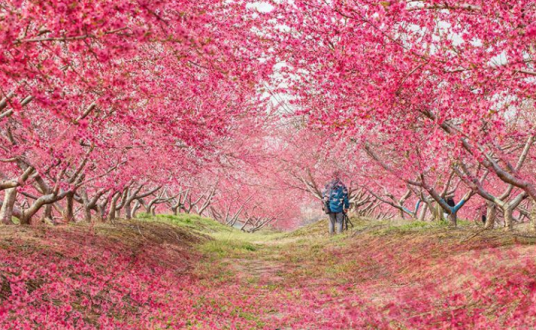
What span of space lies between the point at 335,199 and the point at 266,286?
9486 millimetres

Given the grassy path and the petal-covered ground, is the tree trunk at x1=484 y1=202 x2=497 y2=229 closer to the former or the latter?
the grassy path

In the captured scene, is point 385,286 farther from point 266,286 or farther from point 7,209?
point 7,209

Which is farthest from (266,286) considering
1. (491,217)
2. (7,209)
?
(491,217)

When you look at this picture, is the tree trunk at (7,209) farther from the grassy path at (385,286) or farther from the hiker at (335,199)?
the hiker at (335,199)

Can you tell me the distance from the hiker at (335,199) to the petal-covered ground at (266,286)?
231 inches

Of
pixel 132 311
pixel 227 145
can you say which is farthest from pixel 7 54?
pixel 227 145

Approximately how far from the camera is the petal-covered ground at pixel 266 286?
5.27 metres

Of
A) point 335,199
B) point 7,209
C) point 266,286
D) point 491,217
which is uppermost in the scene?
point 335,199

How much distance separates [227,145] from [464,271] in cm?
1259

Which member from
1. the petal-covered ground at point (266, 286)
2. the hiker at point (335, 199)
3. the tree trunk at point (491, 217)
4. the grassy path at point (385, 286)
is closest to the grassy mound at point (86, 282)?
the petal-covered ground at point (266, 286)

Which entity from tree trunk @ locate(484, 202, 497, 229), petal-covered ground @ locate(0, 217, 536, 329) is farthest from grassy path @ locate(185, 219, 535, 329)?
tree trunk @ locate(484, 202, 497, 229)

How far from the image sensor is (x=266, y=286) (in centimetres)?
877

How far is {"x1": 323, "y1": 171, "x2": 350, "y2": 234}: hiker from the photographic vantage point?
17.7 metres

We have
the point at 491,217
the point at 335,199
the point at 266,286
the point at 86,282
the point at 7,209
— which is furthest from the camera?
the point at 335,199
